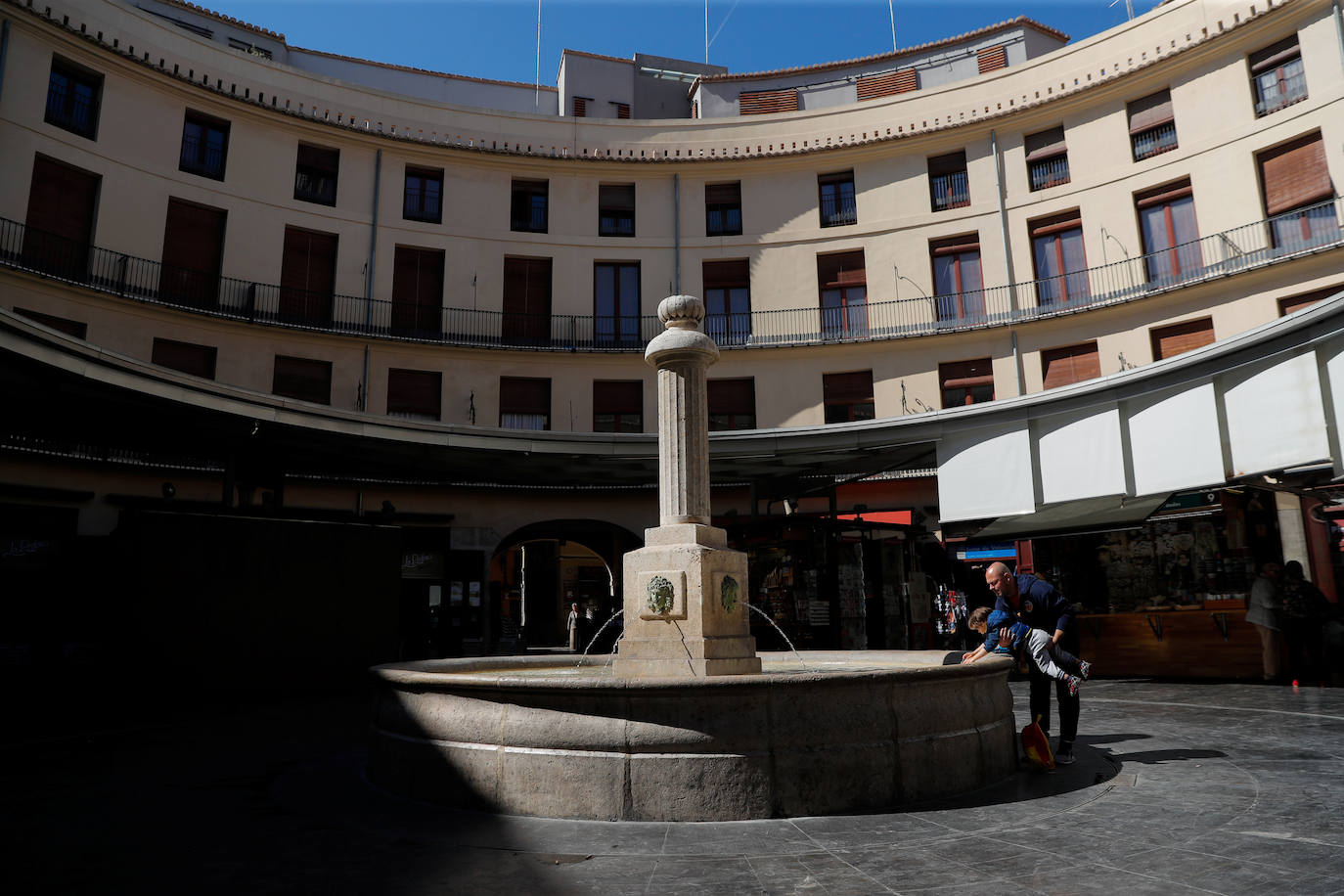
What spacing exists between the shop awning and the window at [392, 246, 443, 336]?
1501cm

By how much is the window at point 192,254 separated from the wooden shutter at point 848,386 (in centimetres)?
1540

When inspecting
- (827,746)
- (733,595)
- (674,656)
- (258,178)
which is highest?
(258,178)

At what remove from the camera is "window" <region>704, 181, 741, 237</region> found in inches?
979

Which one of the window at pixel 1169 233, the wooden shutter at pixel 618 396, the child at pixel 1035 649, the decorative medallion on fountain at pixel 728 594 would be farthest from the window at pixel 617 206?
the child at pixel 1035 649

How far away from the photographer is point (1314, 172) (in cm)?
1847

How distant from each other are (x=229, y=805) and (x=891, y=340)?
64.5 ft

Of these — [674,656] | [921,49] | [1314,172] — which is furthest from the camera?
[921,49]

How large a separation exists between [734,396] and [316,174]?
12538mm

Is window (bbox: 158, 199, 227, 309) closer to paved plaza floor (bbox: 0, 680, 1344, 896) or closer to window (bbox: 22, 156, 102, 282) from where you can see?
window (bbox: 22, 156, 102, 282)

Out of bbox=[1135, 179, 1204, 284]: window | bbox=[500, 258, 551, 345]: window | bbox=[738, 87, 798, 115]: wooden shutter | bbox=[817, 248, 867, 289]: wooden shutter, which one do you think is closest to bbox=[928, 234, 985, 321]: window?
bbox=[817, 248, 867, 289]: wooden shutter

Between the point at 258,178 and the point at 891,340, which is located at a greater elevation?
the point at 258,178

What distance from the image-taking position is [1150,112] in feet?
69.6

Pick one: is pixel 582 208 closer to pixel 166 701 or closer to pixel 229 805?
pixel 166 701

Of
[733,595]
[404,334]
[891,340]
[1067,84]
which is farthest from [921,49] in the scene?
[733,595]
